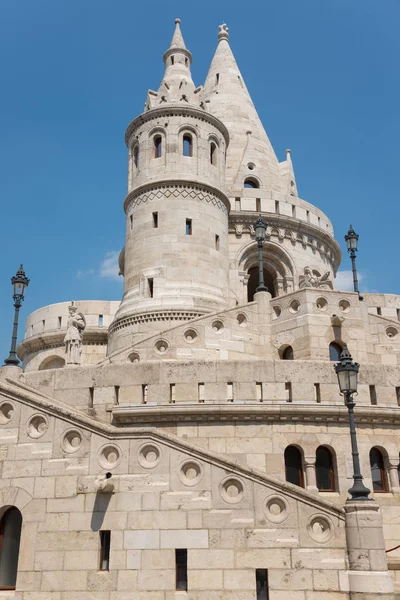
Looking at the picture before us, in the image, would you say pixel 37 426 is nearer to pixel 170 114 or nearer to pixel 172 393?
pixel 172 393

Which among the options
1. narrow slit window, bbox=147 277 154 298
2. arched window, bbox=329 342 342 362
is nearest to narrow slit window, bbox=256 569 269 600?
arched window, bbox=329 342 342 362

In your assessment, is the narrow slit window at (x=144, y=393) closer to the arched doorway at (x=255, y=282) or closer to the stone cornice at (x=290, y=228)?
the stone cornice at (x=290, y=228)

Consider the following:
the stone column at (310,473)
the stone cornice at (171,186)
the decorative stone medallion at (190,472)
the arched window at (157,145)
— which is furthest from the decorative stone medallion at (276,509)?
the arched window at (157,145)

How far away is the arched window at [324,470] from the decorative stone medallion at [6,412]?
7354 mm

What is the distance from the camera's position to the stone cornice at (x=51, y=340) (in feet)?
99.6

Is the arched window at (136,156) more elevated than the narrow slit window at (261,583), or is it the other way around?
the arched window at (136,156)

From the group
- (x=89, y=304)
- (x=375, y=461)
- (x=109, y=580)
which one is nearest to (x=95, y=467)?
(x=109, y=580)

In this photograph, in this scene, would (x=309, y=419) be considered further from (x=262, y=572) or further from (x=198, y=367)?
(x=262, y=572)

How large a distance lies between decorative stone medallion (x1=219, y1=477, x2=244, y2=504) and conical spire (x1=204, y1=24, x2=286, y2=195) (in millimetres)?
20777

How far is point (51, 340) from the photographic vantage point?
32.1 meters

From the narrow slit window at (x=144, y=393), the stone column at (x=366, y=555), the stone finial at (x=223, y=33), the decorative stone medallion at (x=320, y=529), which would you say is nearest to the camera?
the stone column at (x=366, y=555)

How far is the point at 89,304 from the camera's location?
1283 inches

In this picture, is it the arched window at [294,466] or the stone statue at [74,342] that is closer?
the arched window at [294,466]

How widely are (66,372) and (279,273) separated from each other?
15.6m
